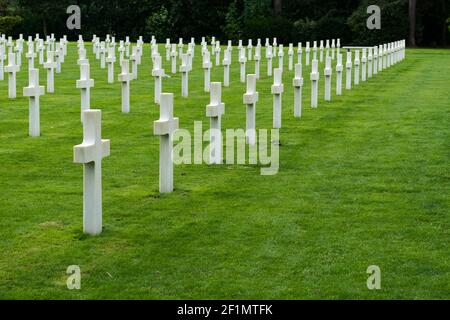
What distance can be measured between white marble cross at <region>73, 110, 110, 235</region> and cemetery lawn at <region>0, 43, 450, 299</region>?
179 mm

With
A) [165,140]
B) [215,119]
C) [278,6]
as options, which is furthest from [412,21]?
[165,140]

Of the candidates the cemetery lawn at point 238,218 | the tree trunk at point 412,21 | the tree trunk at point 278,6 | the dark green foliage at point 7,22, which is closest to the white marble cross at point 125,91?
the cemetery lawn at point 238,218

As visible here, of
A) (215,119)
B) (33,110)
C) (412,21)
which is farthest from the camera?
(412,21)

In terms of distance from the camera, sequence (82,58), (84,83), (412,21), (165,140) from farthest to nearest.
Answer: (412,21) → (82,58) → (84,83) → (165,140)

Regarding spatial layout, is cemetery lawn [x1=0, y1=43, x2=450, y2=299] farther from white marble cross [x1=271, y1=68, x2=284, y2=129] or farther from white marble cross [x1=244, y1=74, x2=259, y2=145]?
white marble cross [x1=244, y1=74, x2=259, y2=145]

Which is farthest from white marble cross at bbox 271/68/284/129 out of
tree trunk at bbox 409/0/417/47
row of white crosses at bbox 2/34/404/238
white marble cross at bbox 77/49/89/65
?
A: tree trunk at bbox 409/0/417/47

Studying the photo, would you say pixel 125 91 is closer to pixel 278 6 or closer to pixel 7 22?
pixel 7 22

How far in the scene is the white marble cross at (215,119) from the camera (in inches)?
513

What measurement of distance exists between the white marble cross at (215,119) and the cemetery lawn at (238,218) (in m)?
0.28

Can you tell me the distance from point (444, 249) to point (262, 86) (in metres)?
18.4

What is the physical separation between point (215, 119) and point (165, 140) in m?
2.27

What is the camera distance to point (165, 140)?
36.0 feet

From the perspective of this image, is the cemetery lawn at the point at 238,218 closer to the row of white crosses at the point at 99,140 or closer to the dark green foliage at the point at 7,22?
the row of white crosses at the point at 99,140

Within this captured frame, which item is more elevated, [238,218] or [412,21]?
[412,21]
